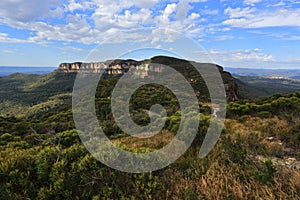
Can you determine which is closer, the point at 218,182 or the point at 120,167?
the point at 218,182

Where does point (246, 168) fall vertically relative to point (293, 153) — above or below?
above

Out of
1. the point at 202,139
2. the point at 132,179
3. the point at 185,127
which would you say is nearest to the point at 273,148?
the point at 202,139

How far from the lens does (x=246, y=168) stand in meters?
3.73

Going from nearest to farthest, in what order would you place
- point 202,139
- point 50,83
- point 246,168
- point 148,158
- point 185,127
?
1. point 246,168
2. point 148,158
3. point 202,139
4. point 185,127
5. point 50,83

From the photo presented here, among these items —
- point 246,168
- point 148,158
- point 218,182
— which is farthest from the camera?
point 148,158

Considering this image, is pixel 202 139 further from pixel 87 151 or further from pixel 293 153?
pixel 87 151

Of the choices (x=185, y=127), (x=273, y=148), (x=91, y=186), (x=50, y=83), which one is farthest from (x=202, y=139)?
(x=50, y=83)

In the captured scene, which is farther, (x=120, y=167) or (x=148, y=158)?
(x=148, y=158)

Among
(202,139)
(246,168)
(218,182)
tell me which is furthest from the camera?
(202,139)

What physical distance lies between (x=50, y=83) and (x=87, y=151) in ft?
559

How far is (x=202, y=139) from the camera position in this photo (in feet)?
22.0

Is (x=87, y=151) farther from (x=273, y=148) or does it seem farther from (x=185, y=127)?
(x=273, y=148)

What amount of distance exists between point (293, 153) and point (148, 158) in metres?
3.71

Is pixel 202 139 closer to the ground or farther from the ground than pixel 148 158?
closer to the ground
